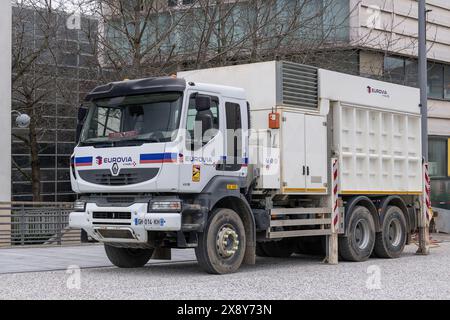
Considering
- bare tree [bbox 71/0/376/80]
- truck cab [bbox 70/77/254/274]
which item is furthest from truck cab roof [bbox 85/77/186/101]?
bare tree [bbox 71/0/376/80]

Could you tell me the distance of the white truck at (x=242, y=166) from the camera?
11828mm

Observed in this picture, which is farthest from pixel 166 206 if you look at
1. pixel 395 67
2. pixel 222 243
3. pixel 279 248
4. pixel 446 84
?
pixel 446 84

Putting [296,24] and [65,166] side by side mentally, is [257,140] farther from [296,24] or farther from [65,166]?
[65,166]

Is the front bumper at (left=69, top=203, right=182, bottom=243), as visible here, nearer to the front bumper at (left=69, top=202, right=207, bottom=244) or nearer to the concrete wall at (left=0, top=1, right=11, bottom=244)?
the front bumper at (left=69, top=202, right=207, bottom=244)

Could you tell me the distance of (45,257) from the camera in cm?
1567

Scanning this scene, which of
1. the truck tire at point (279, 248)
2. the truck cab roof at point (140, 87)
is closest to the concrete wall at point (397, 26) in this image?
the truck tire at point (279, 248)

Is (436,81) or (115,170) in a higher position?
(436,81)

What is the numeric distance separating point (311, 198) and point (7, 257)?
623 cm

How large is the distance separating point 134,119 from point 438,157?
2352 cm

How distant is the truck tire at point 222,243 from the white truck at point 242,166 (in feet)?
0.07

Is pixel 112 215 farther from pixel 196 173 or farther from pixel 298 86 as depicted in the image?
pixel 298 86

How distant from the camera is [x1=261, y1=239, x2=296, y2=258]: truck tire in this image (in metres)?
16.0

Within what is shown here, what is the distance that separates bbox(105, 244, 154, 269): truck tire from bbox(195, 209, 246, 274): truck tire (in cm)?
202

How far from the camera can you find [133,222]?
1178 cm
